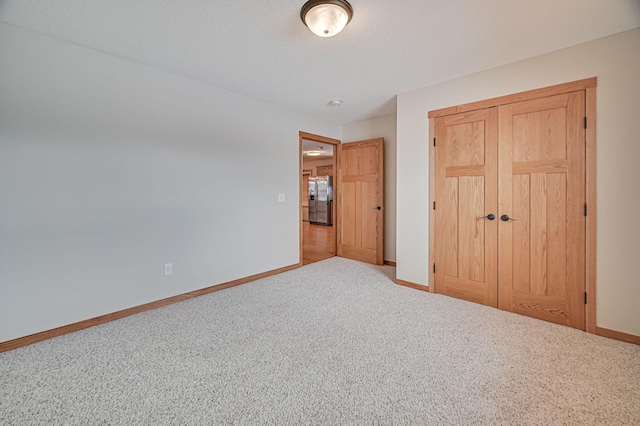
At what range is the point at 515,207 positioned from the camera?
2.54m

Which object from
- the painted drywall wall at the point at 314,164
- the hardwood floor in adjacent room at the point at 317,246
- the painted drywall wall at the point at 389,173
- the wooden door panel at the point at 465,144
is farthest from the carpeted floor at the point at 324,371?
the painted drywall wall at the point at 314,164

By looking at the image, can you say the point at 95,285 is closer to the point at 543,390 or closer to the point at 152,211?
the point at 152,211

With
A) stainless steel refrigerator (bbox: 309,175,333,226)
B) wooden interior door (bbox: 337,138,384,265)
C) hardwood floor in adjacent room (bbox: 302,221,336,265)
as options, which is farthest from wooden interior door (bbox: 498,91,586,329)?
stainless steel refrigerator (bbox: 309,175,333,226)

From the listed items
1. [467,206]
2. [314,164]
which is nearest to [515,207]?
[467,206]

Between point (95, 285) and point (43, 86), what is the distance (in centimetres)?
167

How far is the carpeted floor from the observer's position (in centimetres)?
139

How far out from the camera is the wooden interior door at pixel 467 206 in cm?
268

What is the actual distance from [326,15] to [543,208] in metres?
2.46

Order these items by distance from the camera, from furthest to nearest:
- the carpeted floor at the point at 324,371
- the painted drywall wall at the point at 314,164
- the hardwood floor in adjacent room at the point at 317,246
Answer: the painted drywall wall at the point at 314,164 → the hardwood floor in adjacent room at the point at 317,246 → the carpeted floor at the point at 324,371

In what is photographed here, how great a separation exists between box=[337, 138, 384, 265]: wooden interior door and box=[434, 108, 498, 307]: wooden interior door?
135 centimetres

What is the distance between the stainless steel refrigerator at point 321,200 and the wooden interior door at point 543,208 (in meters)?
6.72

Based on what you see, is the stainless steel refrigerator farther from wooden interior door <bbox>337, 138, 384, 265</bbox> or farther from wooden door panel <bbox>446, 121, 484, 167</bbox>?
wooden door panel <bbox>446, 121, 484, 167</bbox>

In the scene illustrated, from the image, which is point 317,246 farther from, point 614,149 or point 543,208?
point 614,149

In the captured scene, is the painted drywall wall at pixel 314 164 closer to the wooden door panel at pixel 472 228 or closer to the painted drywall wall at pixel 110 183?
the painted drywall wall at pixel 110 183
